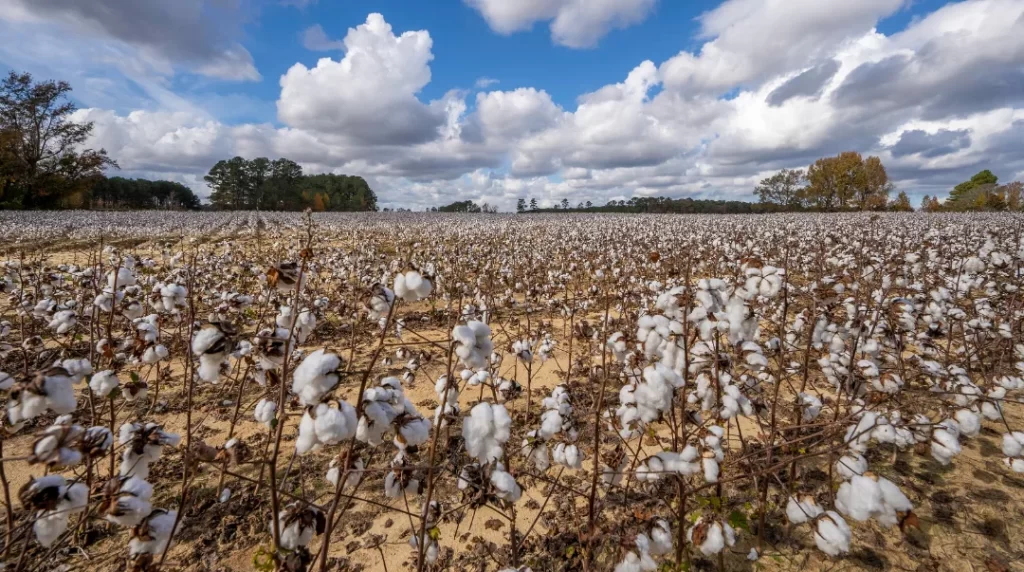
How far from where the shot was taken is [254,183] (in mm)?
95000

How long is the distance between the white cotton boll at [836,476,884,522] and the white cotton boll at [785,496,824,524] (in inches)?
8.7

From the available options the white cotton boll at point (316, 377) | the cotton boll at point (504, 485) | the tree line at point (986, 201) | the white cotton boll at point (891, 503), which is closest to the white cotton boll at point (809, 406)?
the white cotton boll at point (891, 503)

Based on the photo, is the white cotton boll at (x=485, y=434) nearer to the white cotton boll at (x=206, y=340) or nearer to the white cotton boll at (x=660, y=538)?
the white cotton boll at (x=660, y=538)

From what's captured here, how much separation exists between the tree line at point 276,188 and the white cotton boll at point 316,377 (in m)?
86.3

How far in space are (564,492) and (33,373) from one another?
3891 mm

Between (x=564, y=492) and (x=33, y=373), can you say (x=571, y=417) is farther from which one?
(x=33, y=373)

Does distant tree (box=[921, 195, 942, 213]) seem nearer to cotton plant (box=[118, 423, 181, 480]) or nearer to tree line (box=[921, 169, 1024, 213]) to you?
tree line (box=[921, 169, 1024, 213])

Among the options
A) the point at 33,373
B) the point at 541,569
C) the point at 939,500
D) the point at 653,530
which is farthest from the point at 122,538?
the point at 939,500

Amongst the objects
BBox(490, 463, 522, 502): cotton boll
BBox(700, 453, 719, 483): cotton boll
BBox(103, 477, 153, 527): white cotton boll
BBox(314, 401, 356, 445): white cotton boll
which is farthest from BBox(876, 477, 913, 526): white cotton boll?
BBox(103, 477, 153, 527): white cotton boll

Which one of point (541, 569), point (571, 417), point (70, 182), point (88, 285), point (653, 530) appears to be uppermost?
point (70, 182)

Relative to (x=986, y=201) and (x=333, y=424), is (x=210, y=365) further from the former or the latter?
(x=986, y=201)

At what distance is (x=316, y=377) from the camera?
1761mm

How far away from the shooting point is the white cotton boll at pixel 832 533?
6.81ft

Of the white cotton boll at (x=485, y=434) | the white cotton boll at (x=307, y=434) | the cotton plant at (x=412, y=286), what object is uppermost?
the cotton plant at (x=412, y=286)
